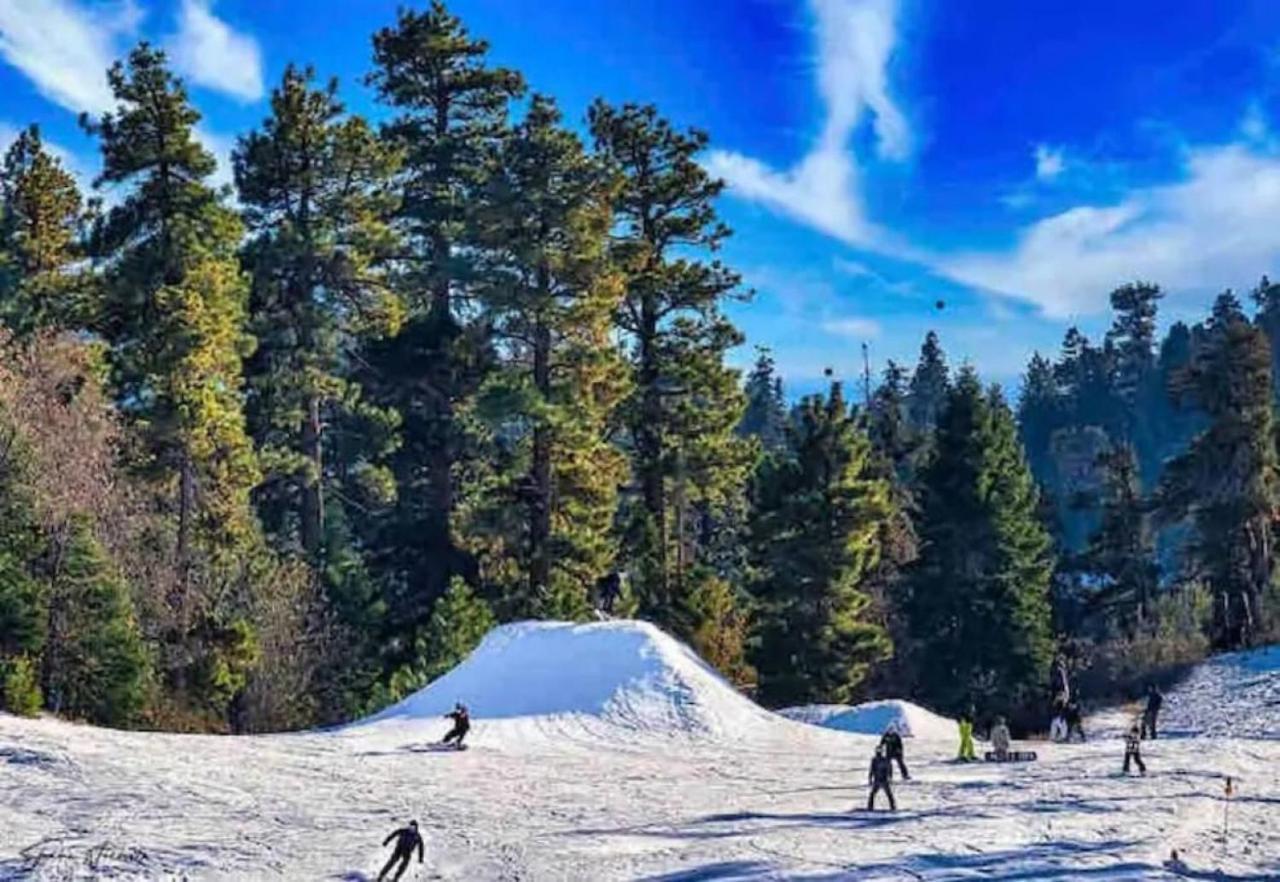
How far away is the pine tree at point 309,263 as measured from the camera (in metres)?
38.9

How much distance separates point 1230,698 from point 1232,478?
1026cm

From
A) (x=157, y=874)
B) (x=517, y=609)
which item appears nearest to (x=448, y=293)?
(x=517, y=609)

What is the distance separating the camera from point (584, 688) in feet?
97.0

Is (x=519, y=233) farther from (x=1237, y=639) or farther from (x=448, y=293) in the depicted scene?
(x=1237, y=639)

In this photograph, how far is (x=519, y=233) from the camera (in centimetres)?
3612

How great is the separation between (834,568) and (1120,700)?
432 inches

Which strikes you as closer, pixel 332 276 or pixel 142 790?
pixel 142 790

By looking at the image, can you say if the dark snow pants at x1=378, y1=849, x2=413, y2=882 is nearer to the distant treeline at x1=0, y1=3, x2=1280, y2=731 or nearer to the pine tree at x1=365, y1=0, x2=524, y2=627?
the distant treeline at x1=0, y1=3, x2=1280, y2=731

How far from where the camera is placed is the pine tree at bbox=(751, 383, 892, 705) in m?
39.2

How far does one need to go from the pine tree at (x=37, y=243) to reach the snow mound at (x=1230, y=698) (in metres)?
31.8

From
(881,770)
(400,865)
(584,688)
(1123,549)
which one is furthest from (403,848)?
(1123,549)

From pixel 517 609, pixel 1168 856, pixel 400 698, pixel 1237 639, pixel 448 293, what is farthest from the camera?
pixel 1237 639

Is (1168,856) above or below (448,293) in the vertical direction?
below

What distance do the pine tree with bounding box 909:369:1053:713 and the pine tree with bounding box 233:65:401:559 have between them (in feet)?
62.3
